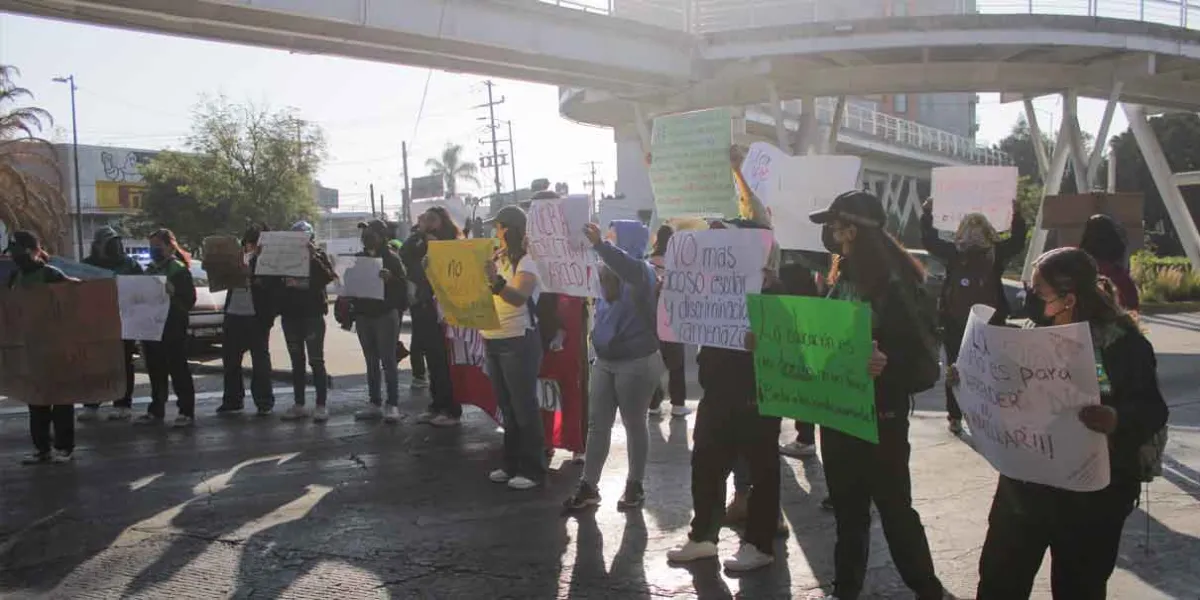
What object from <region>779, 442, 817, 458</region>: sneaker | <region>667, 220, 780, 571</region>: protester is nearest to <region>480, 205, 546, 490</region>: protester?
<region>667, 220, 780, 571</region>: protester

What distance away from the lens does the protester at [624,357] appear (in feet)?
18.7

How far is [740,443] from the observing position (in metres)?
4.83

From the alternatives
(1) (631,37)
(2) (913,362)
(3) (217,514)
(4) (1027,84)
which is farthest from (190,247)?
(2) (913,362)

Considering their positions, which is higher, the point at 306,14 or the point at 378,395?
the point at 306,14

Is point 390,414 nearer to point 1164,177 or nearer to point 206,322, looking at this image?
point 206,322

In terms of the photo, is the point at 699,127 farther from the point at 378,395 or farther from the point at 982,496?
the point at 378,395

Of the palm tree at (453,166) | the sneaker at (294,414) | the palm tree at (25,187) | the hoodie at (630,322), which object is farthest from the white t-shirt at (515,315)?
the palm tree at (453,166)

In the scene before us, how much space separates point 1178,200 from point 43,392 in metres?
31.3

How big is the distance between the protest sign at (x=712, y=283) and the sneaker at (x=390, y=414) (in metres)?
4.43

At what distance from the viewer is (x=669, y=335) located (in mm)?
5375

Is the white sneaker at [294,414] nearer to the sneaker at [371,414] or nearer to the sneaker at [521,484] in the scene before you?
the sneaker at [371,414]

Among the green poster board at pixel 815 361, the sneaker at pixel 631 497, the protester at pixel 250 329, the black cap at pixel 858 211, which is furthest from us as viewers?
the protester at pixel 250 329

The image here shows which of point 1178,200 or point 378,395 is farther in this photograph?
point 1178,200

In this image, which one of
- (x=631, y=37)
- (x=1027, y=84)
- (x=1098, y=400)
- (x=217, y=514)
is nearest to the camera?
(x=1098, y=400)
